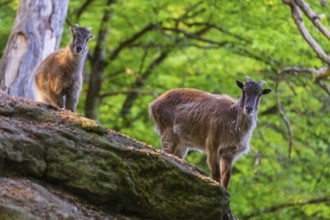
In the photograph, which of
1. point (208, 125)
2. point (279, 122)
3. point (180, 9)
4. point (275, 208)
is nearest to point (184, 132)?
point (208, 125)

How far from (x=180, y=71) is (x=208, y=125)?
40.4ft

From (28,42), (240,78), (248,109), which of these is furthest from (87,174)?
(240,78)

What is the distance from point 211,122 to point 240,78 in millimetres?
9722

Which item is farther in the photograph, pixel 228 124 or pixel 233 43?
pixel 233 43

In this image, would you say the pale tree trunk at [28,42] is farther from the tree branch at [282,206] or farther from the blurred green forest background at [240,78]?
the tree branch at [282,206]

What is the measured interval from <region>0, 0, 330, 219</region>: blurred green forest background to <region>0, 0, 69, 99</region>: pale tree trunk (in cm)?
391

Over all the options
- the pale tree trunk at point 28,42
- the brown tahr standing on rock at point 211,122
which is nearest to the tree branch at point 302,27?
the brown tahr standing on rock at point 211,122

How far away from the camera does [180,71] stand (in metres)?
22.4

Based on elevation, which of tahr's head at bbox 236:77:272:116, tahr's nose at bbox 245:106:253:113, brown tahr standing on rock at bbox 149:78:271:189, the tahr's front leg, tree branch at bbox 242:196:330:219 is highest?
tahr's head at bbox 236:77:272:116

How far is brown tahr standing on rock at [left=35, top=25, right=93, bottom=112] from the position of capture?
10109mm

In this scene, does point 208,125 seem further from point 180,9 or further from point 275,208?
point 180,9

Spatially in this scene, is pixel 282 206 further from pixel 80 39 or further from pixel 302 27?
pixel 80 39

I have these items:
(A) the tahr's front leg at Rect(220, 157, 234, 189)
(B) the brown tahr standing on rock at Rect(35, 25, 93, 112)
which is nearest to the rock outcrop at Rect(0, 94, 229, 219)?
(A) the tahr's front leg at Rect(220, 157, 234, 189)

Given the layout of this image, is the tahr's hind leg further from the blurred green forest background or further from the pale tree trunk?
the blurred green forest background
